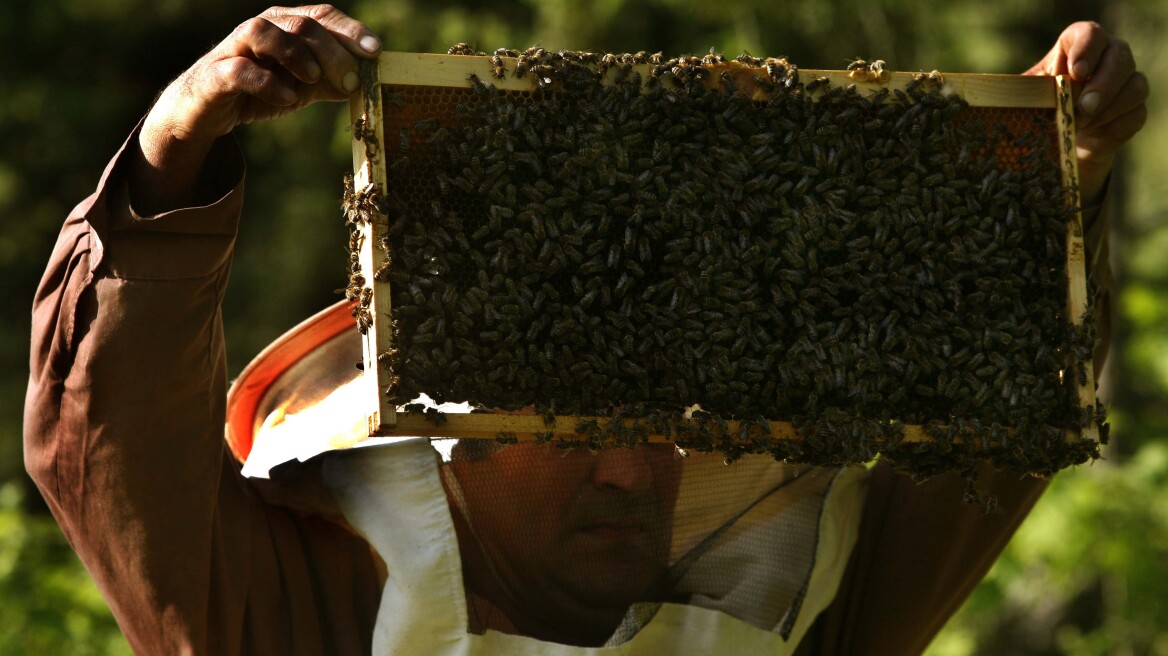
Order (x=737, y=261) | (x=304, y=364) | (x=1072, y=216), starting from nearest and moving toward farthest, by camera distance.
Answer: (x=737, y=261) → (x=1072, y=216) → (x=304, y=364)

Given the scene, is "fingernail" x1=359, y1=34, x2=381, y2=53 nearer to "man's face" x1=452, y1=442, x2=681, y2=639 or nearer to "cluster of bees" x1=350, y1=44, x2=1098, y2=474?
"cluster of bees" x1=350, y1=44, x2=1098, y2=474

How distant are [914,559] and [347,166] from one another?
7.42 metres

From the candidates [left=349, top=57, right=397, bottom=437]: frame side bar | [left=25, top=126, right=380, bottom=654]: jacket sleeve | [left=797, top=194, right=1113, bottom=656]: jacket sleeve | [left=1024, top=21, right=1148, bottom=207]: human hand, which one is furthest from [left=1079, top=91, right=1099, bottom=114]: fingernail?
[left=25, top=126, right=380, bottom=654]: jacket sleeve

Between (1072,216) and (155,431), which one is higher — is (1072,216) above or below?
above

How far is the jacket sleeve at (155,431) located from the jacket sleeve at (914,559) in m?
1.71

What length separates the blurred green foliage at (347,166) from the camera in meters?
7.97

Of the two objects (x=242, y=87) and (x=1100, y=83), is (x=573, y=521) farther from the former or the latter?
(x=1100, y=83)

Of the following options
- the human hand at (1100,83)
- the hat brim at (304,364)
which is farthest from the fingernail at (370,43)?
the human hand at (1100,83)

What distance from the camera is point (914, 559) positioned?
4.04 metres

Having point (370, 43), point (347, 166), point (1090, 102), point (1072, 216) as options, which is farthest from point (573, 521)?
point (347, 166)

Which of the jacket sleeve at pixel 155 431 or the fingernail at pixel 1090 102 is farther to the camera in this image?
the fingernail at pixel 1090 102

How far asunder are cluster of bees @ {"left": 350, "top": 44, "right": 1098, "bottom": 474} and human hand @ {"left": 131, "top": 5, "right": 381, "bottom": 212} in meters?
0.20

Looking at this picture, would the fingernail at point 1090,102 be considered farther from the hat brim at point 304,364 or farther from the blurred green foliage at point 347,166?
the blurred green foliage at point 347,166

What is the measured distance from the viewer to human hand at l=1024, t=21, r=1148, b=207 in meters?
3.47
